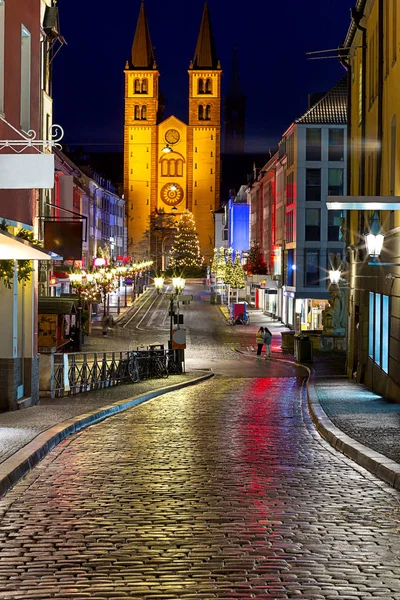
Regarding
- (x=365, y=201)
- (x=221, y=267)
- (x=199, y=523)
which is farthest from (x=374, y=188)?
(x=221, y=267)

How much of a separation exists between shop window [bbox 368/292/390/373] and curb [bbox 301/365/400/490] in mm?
5687

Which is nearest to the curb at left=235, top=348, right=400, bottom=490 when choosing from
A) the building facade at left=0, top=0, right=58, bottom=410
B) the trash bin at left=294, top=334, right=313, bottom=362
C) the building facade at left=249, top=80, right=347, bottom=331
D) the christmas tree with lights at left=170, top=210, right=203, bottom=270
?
the building facade at left=0, top=0, right=58, bottom=410

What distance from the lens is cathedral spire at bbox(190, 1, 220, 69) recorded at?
160m

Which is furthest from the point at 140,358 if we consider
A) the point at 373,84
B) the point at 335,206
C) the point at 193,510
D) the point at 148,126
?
the point at 148,126

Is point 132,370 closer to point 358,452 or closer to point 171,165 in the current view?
point 358,452

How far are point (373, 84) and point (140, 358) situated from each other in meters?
10.6

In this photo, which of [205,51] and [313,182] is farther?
[205,51]

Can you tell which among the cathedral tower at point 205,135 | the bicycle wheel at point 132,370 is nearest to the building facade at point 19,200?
the bicycle wheel at point 132,370

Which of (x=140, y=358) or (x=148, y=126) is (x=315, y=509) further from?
(x=148, y=126)

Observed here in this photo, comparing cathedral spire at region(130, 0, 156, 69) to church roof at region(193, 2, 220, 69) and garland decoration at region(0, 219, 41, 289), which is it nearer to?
church roof at region(193, 2, 220, 69)

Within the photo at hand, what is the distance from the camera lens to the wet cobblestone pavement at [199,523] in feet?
24.2

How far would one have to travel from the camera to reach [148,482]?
11750 millimetres

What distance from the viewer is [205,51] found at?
531 feet

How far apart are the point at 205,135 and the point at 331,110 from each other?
84427mm
